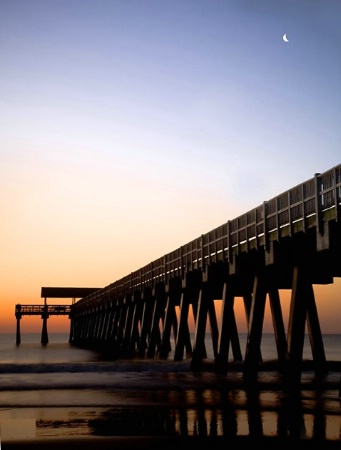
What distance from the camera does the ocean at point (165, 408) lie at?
38.1 feet

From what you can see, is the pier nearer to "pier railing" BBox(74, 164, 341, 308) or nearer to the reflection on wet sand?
"pier railing" BBox(74, 164, 341, 308)

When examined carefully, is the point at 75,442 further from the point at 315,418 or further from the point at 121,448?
the point at 315,418

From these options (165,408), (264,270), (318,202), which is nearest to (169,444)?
(165,408)

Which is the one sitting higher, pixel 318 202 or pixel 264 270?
pixel 318 202

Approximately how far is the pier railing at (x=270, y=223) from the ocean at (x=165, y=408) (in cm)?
455

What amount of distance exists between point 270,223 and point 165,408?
7149mm

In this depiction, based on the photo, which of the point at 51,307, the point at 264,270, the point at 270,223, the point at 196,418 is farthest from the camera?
the point at 51,307

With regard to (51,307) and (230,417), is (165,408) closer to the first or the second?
(230,417)

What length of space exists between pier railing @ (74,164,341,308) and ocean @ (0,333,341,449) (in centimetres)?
455

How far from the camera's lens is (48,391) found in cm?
2078

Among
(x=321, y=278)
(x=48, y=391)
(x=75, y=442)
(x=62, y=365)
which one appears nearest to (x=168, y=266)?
(x=62, y=365)

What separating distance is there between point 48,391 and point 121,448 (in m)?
11.4

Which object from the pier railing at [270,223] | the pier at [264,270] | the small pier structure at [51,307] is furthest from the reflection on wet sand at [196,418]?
the small pier structure at [51,307]

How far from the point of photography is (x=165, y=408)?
15.0m
